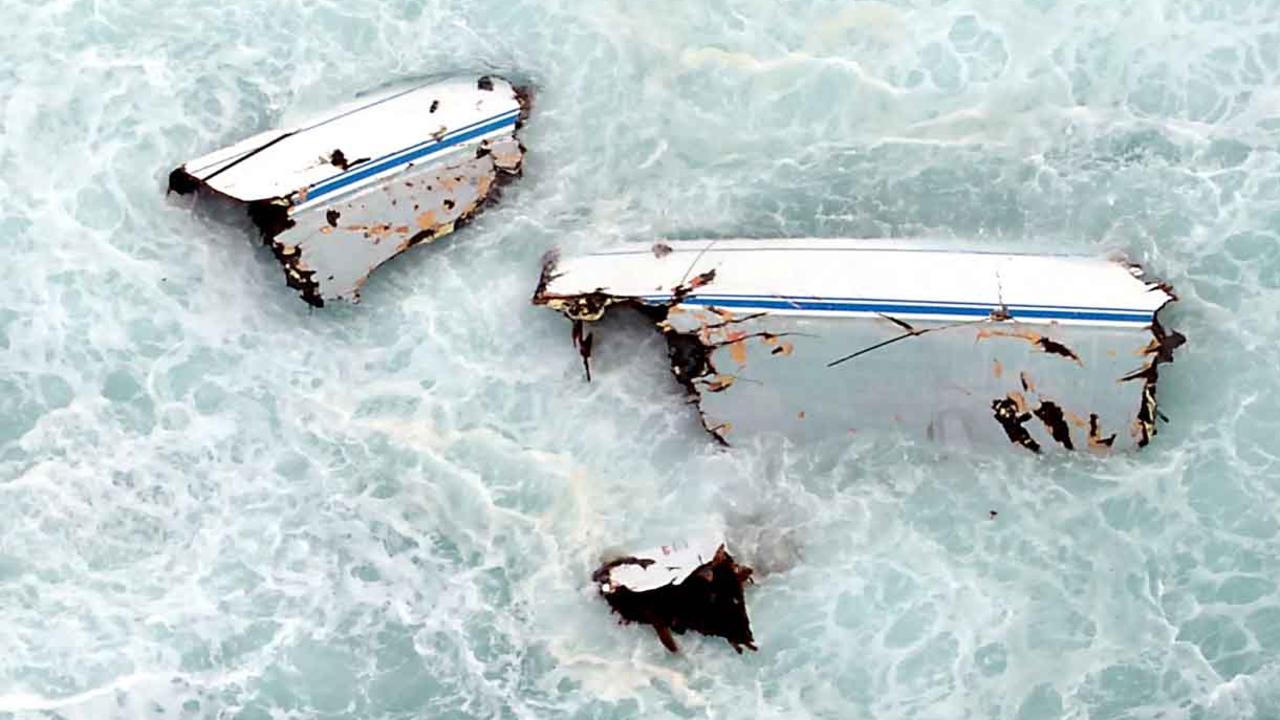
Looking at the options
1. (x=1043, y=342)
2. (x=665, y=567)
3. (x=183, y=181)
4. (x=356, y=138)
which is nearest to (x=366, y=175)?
(x=356, y=138)

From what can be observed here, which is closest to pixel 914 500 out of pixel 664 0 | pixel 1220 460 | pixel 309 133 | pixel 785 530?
pixel 785 530

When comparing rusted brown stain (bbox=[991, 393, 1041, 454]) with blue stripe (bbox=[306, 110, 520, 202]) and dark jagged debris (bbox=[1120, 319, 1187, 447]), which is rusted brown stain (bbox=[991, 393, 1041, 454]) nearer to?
dark jagged debris (bbox=[1120, 319, 1187, 447])

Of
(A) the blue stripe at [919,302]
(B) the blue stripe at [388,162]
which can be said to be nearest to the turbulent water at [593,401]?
(B) the blue stripe at [388,162]

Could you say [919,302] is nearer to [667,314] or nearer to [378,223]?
[667,314]

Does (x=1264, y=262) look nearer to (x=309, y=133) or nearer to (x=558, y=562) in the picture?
(x=558, y=562)

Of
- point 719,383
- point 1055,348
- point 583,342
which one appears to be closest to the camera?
point 1055,348

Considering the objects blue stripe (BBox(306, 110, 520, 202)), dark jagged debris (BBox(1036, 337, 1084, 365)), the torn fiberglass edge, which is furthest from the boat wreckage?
blue stripe (BBox(306, 110, 520, 202))
